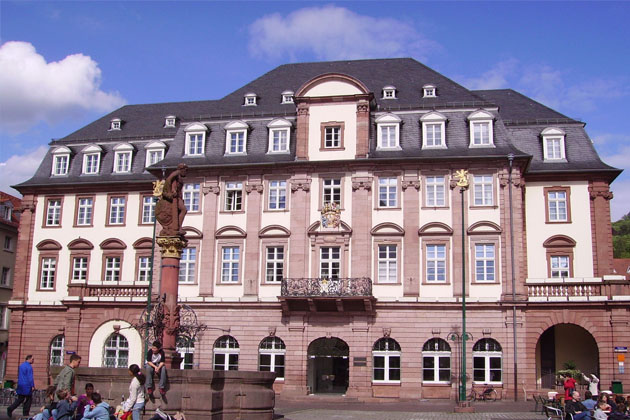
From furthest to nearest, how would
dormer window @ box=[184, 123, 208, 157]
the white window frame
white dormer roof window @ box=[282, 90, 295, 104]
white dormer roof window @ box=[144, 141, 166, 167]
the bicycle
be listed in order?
white dormer roof window @ box=[144, 141, 166, 167]
white dormer roof window @ box=[282, 90, 295, 104]
dormer window @ box=[184, 123, 208, 157]
the white window frame
the bicycle

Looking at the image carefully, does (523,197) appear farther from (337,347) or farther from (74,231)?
(74,231)

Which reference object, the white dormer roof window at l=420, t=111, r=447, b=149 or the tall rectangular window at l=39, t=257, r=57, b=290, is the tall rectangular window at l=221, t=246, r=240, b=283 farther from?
the tall rectangular window at l=39, t=257, r=57, b=290

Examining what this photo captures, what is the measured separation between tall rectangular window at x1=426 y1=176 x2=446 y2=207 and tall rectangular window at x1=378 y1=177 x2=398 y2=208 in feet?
5.55

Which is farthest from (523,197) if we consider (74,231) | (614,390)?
(74,231)

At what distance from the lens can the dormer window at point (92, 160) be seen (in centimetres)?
4972

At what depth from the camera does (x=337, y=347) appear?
135 ft

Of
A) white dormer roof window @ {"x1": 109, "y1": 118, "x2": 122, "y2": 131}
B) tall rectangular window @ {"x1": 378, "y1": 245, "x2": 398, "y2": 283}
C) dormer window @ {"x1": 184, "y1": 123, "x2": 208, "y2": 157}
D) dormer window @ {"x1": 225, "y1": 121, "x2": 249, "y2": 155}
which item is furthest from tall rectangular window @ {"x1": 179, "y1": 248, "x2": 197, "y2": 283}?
white dormer roof window @ {"x1": 109, "y1": 118, "x2": 122, "y2": 131}

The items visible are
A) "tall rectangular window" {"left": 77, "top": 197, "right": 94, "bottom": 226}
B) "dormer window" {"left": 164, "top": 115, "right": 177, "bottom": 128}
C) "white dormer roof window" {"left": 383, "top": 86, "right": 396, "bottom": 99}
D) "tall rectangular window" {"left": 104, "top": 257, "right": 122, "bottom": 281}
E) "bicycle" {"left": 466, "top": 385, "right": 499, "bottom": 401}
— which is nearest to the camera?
"bicycle" {"left": 466, "top": 385, "right": 499, "bottom": 401}

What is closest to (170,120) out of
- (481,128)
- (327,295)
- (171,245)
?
(327,295)

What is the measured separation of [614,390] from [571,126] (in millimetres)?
15388

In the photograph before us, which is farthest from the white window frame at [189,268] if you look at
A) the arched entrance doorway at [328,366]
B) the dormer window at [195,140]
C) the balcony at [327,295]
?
the arched entrance doorway at [328,366]

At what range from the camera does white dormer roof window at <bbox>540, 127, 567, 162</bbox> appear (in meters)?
43.8

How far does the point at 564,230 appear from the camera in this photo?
42500 mm

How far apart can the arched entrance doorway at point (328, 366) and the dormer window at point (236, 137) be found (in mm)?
11935
